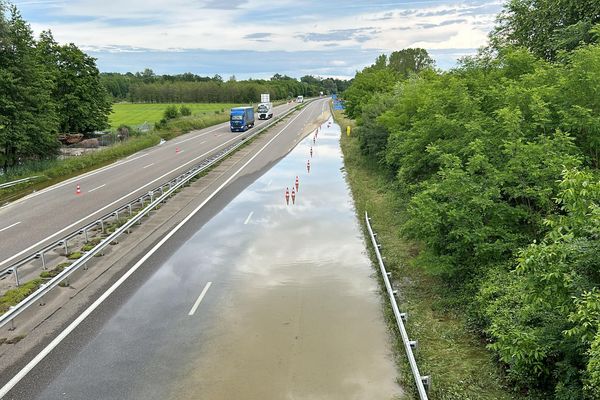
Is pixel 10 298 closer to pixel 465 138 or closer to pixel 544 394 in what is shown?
pixel 544 394

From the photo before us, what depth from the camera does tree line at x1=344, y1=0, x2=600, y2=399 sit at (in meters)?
7.07

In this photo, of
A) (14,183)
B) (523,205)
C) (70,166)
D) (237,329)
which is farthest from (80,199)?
(523,205)

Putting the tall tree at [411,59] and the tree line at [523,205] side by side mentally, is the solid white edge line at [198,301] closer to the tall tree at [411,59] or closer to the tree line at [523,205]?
the tree line at [523,205]

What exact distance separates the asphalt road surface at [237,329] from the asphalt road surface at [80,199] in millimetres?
5367

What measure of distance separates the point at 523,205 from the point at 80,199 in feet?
72.3

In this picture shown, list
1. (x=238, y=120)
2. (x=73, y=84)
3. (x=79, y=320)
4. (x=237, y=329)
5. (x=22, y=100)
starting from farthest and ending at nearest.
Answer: (x=238, y=120) → (x=73, y=84) → (x=22, y=100) → (x=79, y=320) → (x=237, y=329)

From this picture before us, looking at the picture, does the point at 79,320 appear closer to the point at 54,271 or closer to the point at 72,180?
the point at 54,271

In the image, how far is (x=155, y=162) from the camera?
132ft

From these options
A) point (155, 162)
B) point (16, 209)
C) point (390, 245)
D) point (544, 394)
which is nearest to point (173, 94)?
point (155, 162)

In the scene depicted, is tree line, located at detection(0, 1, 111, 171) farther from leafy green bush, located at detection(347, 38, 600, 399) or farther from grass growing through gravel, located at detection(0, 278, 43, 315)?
leafy green bush, located at detection(347, 38, 600, 399)

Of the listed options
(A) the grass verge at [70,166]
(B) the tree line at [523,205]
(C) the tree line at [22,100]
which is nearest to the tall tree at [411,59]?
(A) the grass verge at [70,166]

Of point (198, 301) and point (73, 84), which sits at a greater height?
point (73, 84)

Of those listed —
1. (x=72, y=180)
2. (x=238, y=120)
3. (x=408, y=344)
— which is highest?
(x=238, y=120)

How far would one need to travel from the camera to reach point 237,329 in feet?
36.7
